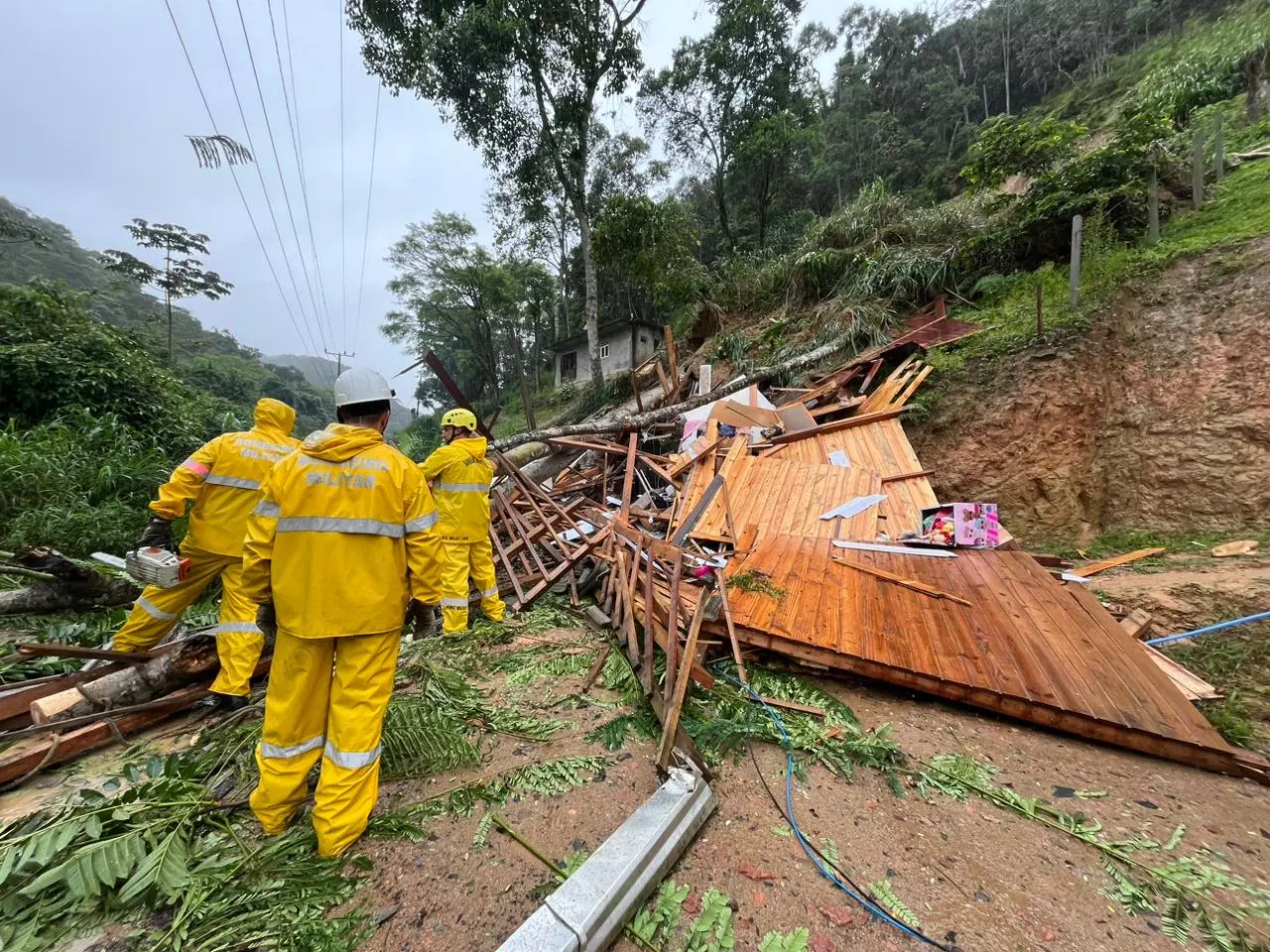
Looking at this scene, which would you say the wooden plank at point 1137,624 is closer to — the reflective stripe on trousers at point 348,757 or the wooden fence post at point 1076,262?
the wooden fence post at point 1076,262

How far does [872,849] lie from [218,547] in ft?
12.7

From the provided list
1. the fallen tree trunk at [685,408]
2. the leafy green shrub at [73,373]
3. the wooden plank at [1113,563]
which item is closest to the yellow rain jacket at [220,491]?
the fallen tree trunk at [685,408]

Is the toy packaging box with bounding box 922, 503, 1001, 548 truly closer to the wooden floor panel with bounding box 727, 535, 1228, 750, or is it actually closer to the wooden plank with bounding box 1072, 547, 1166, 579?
the wooden floor panel with bounding box 727, 535, 1228, 750

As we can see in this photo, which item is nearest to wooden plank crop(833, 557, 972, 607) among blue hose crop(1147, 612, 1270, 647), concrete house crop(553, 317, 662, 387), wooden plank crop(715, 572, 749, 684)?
blue hose crop(1147, 612, 1270, 647)

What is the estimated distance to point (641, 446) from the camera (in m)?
8.39

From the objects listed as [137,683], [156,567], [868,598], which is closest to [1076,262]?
[868,598]

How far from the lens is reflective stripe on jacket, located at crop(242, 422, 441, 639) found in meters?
1.82

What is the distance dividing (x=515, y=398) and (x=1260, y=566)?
29414mm

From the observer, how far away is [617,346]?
70.0 feet

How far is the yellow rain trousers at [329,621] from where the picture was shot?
1825 millimetres

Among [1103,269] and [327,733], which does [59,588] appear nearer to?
[327,733]

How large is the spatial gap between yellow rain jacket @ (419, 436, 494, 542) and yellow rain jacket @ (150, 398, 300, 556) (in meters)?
1.30

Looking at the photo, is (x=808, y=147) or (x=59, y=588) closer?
(x=59, y=588)

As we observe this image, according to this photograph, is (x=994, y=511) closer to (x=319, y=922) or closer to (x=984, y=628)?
(x=984, y=628)
